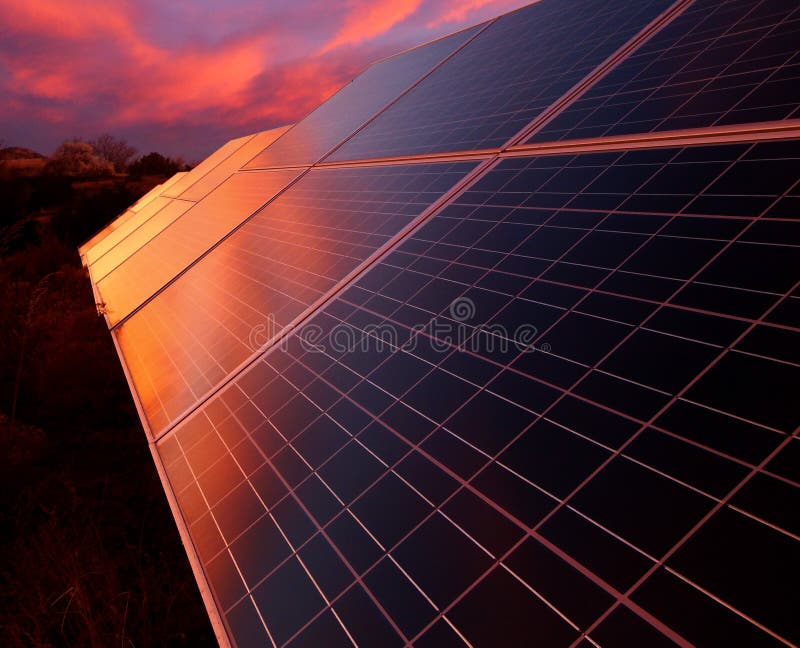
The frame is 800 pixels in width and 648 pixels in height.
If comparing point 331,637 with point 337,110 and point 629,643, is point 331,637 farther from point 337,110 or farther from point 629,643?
point 337,110

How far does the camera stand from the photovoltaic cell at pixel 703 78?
527 cm

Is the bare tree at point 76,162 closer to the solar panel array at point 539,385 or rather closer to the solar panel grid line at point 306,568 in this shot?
the solar panel array at point 539,385

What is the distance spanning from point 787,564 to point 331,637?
96.1 inches

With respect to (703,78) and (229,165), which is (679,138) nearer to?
(703,78)

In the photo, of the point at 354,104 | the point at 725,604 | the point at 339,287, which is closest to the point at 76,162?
the point at 354,104

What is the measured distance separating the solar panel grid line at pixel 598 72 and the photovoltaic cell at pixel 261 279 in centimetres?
103

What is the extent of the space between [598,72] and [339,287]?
5459 millimetres

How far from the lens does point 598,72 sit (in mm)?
8375

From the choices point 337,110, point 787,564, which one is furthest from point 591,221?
point 337,110

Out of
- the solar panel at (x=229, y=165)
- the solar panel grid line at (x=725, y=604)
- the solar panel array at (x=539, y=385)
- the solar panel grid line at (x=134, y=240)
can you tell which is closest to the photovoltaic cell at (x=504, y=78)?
the solar panel array at (x=539, y=385)

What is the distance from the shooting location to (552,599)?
262cm

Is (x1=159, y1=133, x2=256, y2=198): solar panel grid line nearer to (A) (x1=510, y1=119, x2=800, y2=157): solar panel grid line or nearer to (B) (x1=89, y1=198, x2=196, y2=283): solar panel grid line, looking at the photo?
(B) (x1=89, y1=198, x2=196, y2=283): solar panel grid line

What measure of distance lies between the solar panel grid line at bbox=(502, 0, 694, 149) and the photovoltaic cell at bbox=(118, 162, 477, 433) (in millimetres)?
1035

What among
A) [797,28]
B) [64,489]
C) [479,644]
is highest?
[797,28]
